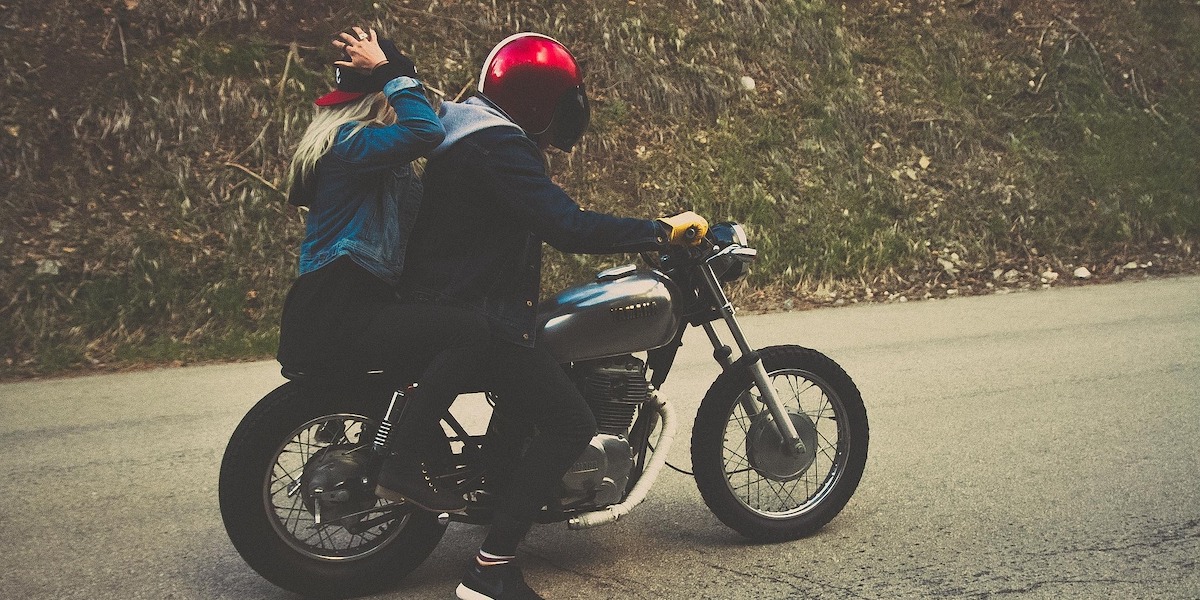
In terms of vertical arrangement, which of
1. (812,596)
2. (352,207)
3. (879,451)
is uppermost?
(352,207)

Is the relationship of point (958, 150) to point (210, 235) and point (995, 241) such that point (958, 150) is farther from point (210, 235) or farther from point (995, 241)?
point (210, 235)

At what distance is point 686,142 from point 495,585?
7.76 metres

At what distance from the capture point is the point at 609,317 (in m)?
3.96

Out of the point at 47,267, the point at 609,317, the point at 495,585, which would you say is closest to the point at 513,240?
the point at 609,317

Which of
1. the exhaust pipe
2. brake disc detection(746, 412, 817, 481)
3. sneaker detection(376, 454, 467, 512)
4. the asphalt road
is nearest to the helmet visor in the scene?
the exhaust pipe

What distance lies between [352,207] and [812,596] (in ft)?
6.48

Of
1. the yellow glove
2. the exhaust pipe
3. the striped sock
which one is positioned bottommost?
the striped sock

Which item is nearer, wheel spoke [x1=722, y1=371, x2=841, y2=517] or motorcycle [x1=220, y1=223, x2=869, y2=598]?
motorcycle [x1=220, y1=223, x2=869, y2=598]

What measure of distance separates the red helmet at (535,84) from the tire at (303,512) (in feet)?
3.46

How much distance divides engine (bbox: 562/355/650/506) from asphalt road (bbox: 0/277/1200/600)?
0.33 m

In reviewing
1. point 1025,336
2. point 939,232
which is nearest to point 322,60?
point 939,232

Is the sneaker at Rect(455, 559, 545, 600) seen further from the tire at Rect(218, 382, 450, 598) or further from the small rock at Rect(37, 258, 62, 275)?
the small rock at Rect(37, 258, 62, 275)

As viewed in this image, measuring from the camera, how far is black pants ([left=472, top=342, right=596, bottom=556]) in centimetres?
377

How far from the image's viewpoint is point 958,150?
37.4 ft
